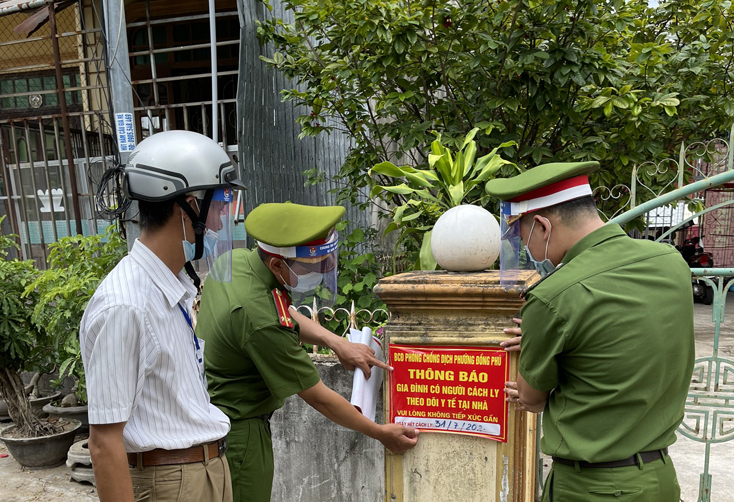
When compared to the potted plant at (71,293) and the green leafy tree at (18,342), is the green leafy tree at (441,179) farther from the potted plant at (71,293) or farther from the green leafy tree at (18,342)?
the green leafy tree at (18,342)

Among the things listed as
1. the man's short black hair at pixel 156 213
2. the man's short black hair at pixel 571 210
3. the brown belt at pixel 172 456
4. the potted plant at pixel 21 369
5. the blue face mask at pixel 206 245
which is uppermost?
the man's short black hair at pixel 156 213

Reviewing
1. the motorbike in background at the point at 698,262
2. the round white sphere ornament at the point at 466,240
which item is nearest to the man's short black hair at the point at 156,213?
the round white sphere ornament at the point at 466,240

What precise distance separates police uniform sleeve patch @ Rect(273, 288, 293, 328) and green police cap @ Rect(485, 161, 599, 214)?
86 cm

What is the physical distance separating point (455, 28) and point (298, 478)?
10.5ft

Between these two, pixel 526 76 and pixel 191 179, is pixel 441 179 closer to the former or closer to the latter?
pixel 526 76

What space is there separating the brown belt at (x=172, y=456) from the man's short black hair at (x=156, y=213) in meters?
0.63

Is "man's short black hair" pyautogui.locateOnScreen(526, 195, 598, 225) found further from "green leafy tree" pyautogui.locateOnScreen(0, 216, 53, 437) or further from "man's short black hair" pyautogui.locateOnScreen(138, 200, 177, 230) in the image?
"green leafy tree" pyautogui.locateOnScreen(0, 216, 53, 437)

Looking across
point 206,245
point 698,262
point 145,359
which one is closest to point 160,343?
point 145,359

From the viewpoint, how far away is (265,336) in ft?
6.21

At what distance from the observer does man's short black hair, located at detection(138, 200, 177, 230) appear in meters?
1.54

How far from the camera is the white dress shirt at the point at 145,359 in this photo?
1.35 m

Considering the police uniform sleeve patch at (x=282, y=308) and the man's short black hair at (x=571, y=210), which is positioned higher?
the man's short black hair at (x=571, y=210)

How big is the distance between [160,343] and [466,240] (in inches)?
50.2

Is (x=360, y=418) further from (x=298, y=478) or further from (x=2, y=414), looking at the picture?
(x=2, y=414)
